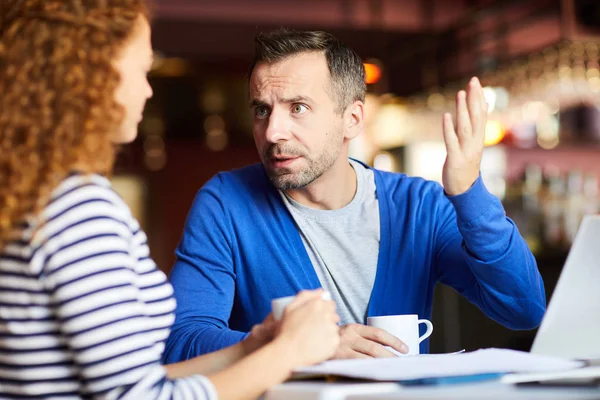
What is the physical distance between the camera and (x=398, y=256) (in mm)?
1931

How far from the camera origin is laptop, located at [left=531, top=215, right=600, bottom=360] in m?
1.33

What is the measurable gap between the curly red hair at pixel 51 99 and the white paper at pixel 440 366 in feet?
1.33

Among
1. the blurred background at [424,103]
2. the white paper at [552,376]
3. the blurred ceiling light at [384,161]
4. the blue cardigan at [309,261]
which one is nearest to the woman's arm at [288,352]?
the white paper at [552,376]

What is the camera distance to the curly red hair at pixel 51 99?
1004 millimetres

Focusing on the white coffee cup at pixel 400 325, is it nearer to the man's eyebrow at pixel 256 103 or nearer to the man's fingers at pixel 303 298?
the man's fingers at pixel 303 298

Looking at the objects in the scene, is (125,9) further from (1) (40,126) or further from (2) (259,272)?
(2) (259,272)

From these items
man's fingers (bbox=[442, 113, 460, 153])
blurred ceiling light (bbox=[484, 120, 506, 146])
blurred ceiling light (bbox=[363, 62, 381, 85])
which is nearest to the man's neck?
man's fingers (bbox=[442, 113, 460, 153])

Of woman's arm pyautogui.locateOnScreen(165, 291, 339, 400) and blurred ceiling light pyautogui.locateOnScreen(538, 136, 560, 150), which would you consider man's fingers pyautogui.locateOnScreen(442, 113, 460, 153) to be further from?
blurred ceiling light pyautogui.locateOnScreen(538, 136, 560, 150)

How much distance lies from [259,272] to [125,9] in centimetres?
89

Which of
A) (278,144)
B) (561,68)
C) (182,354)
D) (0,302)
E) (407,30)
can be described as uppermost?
(407,30)

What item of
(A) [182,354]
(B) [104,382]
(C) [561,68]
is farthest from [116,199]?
(C) [561,68]

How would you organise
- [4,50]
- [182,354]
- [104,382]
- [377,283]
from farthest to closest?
[377,283]
[182,354]
[4,50]
[104,382]

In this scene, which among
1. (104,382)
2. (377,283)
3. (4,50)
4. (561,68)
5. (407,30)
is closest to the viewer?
(104,382)

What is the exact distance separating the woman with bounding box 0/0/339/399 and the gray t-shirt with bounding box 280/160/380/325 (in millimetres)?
764
